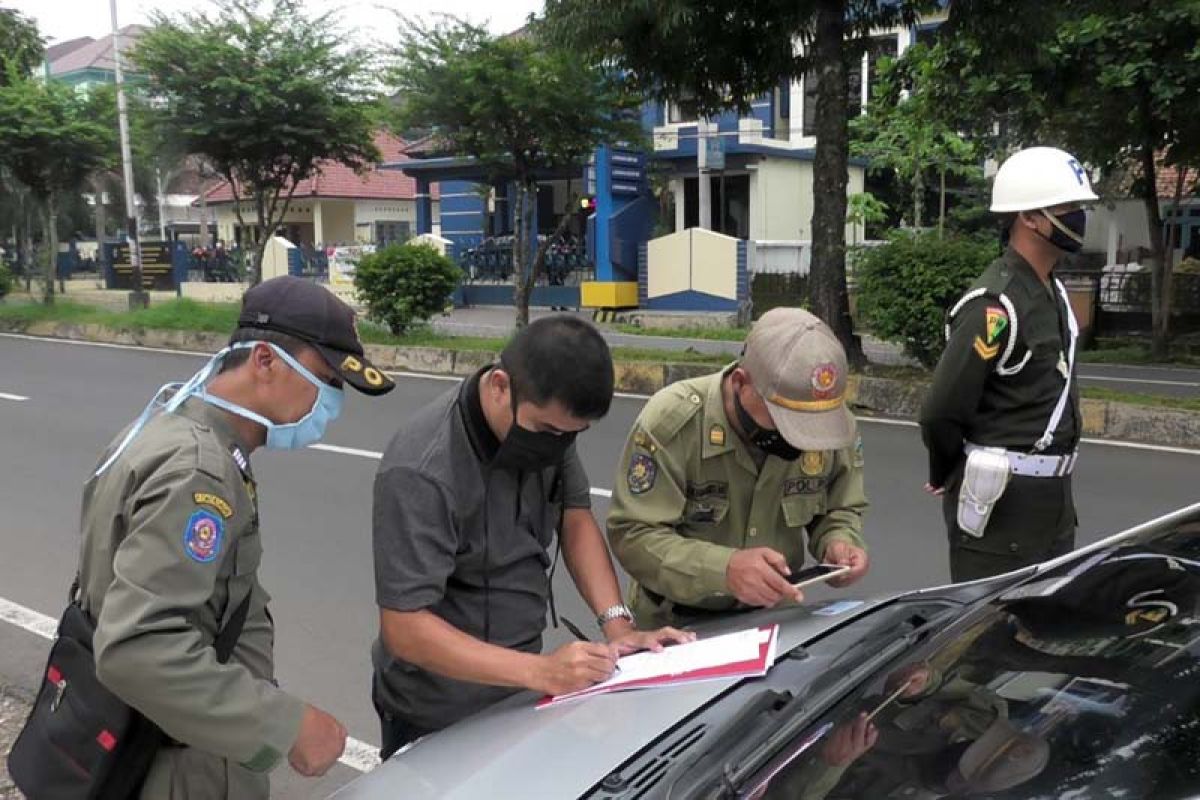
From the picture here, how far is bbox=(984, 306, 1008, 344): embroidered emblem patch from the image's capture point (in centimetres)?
290

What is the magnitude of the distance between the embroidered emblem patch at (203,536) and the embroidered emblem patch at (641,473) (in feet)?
3.20

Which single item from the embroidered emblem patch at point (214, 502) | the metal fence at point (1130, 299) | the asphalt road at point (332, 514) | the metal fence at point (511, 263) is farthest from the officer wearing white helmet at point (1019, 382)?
the metal fence at point (511, 263)

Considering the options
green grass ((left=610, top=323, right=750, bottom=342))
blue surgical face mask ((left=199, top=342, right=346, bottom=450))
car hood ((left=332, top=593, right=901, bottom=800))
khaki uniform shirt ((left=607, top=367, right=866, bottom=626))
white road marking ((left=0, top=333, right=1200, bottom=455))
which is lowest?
white road marking ((left=0, top=333, right=1200, bottom=455))

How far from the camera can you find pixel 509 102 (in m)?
13.6

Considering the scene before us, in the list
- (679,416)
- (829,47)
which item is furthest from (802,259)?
(679,416)

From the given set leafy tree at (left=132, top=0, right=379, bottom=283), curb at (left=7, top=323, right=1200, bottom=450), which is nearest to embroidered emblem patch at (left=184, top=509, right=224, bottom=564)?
curb at (left=7, top=323, right=1200, bottom=450)

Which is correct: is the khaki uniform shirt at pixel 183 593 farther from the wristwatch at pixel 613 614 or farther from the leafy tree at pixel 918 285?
the leafy tree at pixel 918 285

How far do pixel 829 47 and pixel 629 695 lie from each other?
8.92 meters

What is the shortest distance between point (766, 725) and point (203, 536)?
963 mm

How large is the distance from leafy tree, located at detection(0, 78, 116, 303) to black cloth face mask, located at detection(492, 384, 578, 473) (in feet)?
66.0

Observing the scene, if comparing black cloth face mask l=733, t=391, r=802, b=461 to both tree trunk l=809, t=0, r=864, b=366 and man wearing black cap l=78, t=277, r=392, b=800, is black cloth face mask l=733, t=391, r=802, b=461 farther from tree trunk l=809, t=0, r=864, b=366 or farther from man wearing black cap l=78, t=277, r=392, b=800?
tree trunk l=809, t=0, r=864, b=366

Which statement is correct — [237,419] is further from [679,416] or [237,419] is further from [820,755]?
[820,755]

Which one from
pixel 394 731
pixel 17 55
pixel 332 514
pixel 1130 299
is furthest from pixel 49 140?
pixel 394 731

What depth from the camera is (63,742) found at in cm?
177
